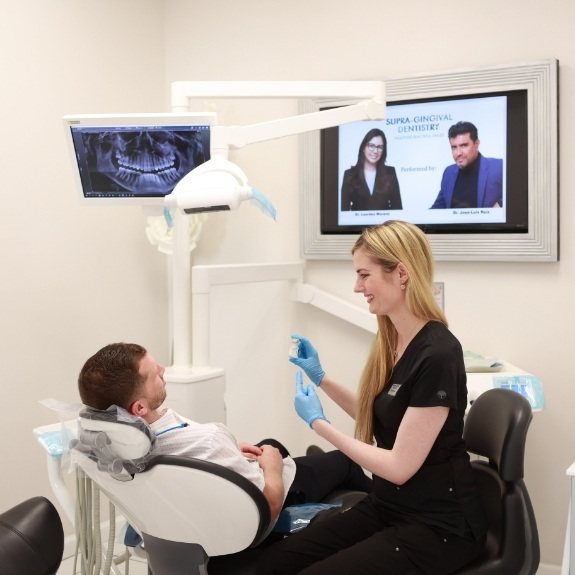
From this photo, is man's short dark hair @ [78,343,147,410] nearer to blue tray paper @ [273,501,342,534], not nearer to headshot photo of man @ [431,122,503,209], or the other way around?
blue tray paper @ [273,501,342,534]

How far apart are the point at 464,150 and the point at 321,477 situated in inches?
52.0

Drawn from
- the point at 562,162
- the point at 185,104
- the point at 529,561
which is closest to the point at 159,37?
the point at 185,104

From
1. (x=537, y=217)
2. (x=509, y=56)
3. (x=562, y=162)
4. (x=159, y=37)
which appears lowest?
(x=537, y=217)

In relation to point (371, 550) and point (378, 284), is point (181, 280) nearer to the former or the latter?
point (378, 284)

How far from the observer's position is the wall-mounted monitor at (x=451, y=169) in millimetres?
2756

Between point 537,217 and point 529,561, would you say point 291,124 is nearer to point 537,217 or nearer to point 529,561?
point 537,217

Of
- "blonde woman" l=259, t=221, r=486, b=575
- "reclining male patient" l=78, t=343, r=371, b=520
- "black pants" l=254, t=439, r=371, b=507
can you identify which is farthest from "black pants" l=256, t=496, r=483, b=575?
"black pants" l=254, t=439, r=371, b=507

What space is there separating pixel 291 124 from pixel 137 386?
0.93 m

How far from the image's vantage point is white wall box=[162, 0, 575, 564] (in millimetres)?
2793

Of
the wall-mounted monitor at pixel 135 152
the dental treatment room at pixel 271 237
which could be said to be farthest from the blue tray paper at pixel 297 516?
the wall-mounted monitor at pixel 135 152

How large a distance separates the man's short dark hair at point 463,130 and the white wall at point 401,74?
8.2 inches

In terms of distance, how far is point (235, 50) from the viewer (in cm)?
341

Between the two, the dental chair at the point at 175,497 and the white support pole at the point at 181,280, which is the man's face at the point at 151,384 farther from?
the white support pole at the point at 181,280

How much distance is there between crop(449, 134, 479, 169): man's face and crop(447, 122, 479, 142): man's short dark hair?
0.01 m
